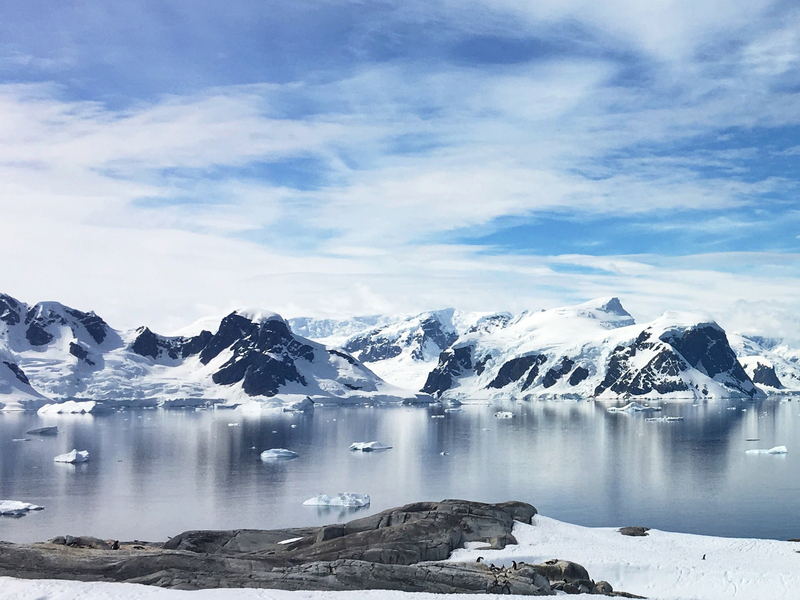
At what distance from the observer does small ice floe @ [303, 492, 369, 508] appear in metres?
62.1

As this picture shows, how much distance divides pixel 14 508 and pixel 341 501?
81.1ft

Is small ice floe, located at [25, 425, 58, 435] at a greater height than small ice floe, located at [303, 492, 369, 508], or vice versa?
small ice floe, located at [303, 492, 369, 508]

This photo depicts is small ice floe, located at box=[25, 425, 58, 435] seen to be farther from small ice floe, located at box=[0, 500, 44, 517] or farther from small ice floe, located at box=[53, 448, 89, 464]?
small ice floe, located at box=[0, 500, 44, 517]

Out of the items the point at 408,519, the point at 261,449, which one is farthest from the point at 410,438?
the point at 408,519

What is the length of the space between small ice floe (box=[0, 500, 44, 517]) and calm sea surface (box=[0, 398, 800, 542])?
152cm

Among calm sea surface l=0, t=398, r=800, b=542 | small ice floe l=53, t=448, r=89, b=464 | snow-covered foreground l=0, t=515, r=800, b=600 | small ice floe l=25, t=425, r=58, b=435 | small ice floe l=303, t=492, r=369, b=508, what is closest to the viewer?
snow-covered foreground l=0, t=515, r=800, b=600

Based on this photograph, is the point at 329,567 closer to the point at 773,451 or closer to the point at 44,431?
the point at 773,451

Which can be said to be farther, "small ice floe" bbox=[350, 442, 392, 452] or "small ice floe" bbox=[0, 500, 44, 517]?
"small ice floe" bbox=[350, 442, 392, 452]

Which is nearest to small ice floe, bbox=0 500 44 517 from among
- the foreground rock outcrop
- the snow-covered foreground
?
the foreground rock outcrop

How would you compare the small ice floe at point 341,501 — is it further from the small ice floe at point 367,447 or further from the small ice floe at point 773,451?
the small ice floe at point 773,451

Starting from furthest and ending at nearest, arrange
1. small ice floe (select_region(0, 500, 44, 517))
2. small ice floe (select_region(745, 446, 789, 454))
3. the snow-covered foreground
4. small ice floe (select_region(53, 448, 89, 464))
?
small ice floe (select_region(745, 446, 789, 454)), small ice floe (select_region(53, 448, 89, 464)), small ice floe (select_region(0, 500, 44, 517)), the snow-covered foreground

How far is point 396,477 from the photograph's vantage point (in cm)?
8069

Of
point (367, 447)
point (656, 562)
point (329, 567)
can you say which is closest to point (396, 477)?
point (367, 447)

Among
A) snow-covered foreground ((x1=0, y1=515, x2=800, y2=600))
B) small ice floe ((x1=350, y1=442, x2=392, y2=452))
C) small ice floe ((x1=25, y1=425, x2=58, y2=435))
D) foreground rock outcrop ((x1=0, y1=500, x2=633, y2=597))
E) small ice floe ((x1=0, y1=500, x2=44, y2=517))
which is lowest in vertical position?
small ice floe ((x1=25, y1=425, x2=58, y2=435))
